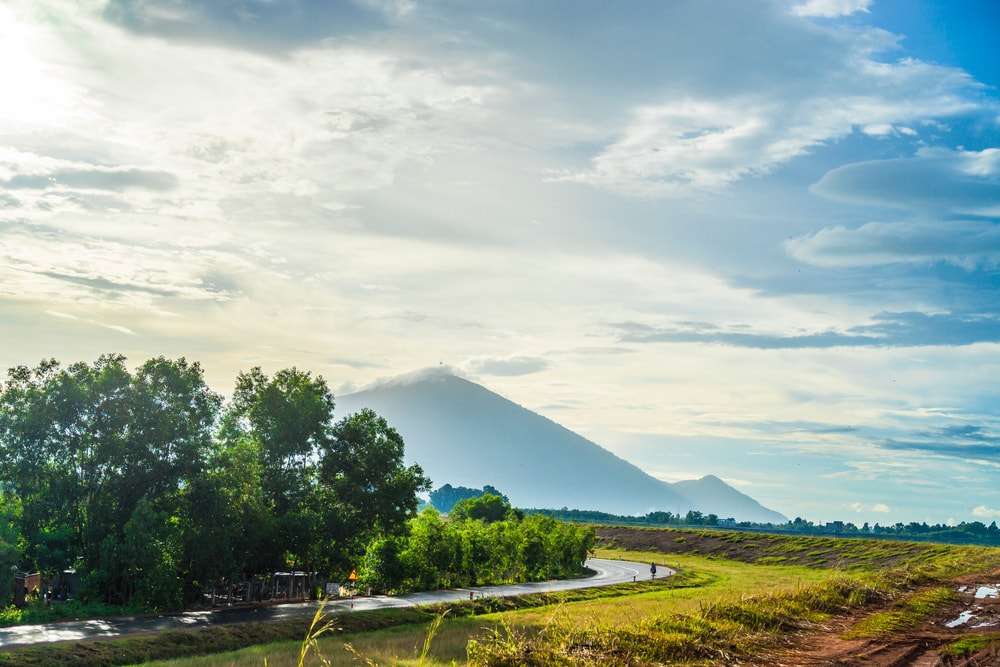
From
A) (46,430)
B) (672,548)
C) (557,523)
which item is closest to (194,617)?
(46,430)

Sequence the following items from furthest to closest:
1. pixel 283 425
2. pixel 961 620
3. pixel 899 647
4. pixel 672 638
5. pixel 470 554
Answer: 1. pixel 470 554
2. pixel 283 425
3. pixel 961 620
4. pixel 899 647
5. pixel 672 638

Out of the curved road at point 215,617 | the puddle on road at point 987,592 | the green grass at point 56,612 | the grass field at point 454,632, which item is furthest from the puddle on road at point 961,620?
the green grass at point 56,612

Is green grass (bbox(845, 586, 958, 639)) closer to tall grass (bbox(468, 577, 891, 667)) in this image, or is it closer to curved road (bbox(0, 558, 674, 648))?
tall grass (bbox(468, 577, 891, 667))

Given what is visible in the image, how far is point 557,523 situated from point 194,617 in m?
71.4

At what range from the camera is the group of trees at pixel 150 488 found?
171 feet

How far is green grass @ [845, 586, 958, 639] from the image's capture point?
31.2m

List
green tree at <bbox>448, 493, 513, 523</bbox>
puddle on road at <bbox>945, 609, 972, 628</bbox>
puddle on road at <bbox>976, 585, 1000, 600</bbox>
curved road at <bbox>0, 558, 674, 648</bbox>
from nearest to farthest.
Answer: puddle on road at <bbox>945, 609, 972, 628</bbox>, curved road at <bbox>0, 558, 674, 648</bbox>, puddle on road at <bbox>976, 585, 1000, 600</bbox>, green tree at <bbox>448, 493, 513, 523</bbox>

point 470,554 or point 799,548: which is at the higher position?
point 470,554

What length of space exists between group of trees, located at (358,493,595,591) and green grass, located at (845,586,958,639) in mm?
41936

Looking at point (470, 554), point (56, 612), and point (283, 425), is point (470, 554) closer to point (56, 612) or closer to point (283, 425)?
point (283, 425)

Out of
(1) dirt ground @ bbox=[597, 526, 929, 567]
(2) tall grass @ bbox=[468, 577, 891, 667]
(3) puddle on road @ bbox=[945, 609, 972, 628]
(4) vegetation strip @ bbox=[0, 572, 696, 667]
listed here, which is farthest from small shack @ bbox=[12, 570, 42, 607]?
(1) dirt ground @ bbox=[597, 526, 929, 567]

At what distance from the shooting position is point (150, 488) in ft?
187

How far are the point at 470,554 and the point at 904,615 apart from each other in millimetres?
56538

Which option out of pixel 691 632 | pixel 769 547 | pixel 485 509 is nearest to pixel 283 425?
pixel 691 632
